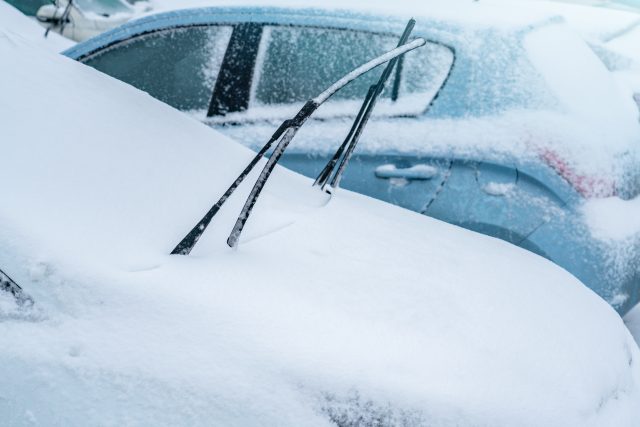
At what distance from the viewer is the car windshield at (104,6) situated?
7170 millimetres

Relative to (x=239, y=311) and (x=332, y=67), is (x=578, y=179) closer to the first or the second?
(x=332, y=67)

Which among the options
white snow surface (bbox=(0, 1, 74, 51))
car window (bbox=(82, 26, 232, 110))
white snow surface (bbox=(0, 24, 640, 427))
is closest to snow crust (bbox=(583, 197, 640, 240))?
white snow surface (bbox=(0, 24, 640, 427))

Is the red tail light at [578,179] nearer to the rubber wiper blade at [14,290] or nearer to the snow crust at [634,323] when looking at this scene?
the snow crust at [634,323]

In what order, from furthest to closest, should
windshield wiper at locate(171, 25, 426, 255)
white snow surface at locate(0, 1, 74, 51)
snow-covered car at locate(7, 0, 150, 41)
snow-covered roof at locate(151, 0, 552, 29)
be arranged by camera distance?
snow-covered car at locate(7, 0, 150, 41) → white snow surface at locate(0, 1, 74, 51) → snow-covered roof at locate(151, 0, 552, 29) → windshield wiper at locate(171, 25, 426, 255)

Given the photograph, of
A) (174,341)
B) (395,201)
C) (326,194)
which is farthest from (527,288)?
(174,341)

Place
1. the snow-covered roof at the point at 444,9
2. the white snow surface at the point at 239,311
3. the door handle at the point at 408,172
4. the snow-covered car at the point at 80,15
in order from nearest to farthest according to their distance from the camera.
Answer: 1. the white snow surface at the point at 239,311
2. the door handle at the point at 408,172
3. the snow-covered roof at the point at 444,9
4. the snow-covered car at the point at 80,15

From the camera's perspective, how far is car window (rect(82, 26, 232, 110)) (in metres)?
3.12

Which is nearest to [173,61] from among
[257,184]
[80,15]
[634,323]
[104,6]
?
[257,184]

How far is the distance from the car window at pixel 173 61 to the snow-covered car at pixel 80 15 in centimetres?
322

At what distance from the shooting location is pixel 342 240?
72.7 inches

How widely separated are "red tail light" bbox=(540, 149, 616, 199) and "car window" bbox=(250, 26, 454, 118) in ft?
1.81

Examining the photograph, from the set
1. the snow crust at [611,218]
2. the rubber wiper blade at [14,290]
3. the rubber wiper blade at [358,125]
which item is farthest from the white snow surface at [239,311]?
the snow crust at [611,218]

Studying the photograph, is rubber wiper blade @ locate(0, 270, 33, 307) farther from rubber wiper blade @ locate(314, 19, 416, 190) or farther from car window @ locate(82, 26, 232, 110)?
car window @ locate(82, 26, 232, 110)

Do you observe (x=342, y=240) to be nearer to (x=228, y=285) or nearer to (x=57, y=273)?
(x=228, y=285)
